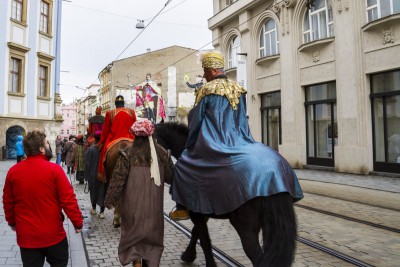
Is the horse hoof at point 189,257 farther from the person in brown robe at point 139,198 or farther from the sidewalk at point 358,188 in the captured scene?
the sidewalk at point 358,188

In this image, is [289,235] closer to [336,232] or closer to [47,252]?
[47,252]

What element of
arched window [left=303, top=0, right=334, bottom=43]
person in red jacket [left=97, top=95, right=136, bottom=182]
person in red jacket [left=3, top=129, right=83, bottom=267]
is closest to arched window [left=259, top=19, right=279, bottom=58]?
arched window [left=303, top=0, right=334, bottom=43]

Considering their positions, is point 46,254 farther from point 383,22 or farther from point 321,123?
point 321,123

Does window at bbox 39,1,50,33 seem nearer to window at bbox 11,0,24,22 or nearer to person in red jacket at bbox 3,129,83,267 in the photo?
window at bbox 11,0,24,22

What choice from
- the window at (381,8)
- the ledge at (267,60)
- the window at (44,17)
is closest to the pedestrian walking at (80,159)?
the ledge at (267,60)

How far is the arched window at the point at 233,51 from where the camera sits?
23750 millimetres

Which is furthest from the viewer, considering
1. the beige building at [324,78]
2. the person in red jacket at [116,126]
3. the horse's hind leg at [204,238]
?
the beige building at [324,78]

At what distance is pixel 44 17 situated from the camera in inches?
1112

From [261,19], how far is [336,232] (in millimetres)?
16791

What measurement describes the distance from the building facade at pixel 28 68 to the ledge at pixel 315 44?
1954cm

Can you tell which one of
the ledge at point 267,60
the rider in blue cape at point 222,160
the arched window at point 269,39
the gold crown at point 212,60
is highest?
the arched window at point 269,39

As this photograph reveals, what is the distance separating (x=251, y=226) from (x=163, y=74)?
50.5 m

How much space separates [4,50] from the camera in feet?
80.9

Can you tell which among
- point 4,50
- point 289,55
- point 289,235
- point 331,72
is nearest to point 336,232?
point 289,235
